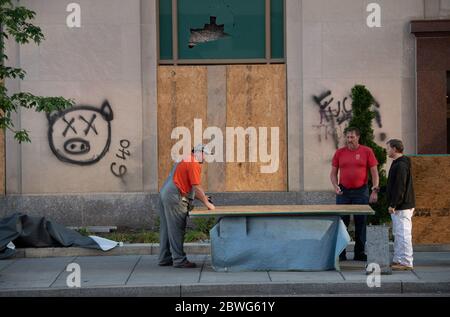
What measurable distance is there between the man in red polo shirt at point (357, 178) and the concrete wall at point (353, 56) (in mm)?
3481

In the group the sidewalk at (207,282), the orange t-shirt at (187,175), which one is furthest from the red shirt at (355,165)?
the orange t-shirt at (187,175)

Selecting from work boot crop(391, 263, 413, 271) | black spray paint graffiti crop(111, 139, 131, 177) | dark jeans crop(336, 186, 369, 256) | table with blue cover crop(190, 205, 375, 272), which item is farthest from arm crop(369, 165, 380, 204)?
black spray paint graffiti crop(111, 139, 131, 177)

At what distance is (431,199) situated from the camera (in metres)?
11.4

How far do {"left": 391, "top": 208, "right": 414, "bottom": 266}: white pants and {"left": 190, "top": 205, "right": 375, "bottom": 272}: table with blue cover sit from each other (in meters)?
0.41

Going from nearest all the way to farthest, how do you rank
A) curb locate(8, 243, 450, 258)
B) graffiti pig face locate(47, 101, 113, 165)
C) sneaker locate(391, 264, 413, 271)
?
sneaker locate(391, 264, 413, 271) < curb locate(8, 243, 450, 258) < graffiti pig face locate(47, 101, 113, 165)

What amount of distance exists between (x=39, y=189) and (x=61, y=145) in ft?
2.99

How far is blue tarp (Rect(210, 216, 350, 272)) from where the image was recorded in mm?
10602

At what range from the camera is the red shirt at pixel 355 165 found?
11367 millimetres

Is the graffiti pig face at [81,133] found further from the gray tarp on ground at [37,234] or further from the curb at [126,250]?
the curb at [126,250]

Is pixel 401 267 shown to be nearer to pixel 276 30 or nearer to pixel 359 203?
pixel 359 203

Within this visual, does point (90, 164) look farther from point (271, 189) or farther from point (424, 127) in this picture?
point (424, 127)

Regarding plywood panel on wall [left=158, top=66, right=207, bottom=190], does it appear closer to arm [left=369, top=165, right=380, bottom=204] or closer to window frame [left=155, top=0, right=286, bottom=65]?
window frame [left=155, top=0, right=286, bottom=65]

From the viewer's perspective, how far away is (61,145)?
49.1 feet

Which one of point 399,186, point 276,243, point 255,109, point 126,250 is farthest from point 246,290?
point 255,109
